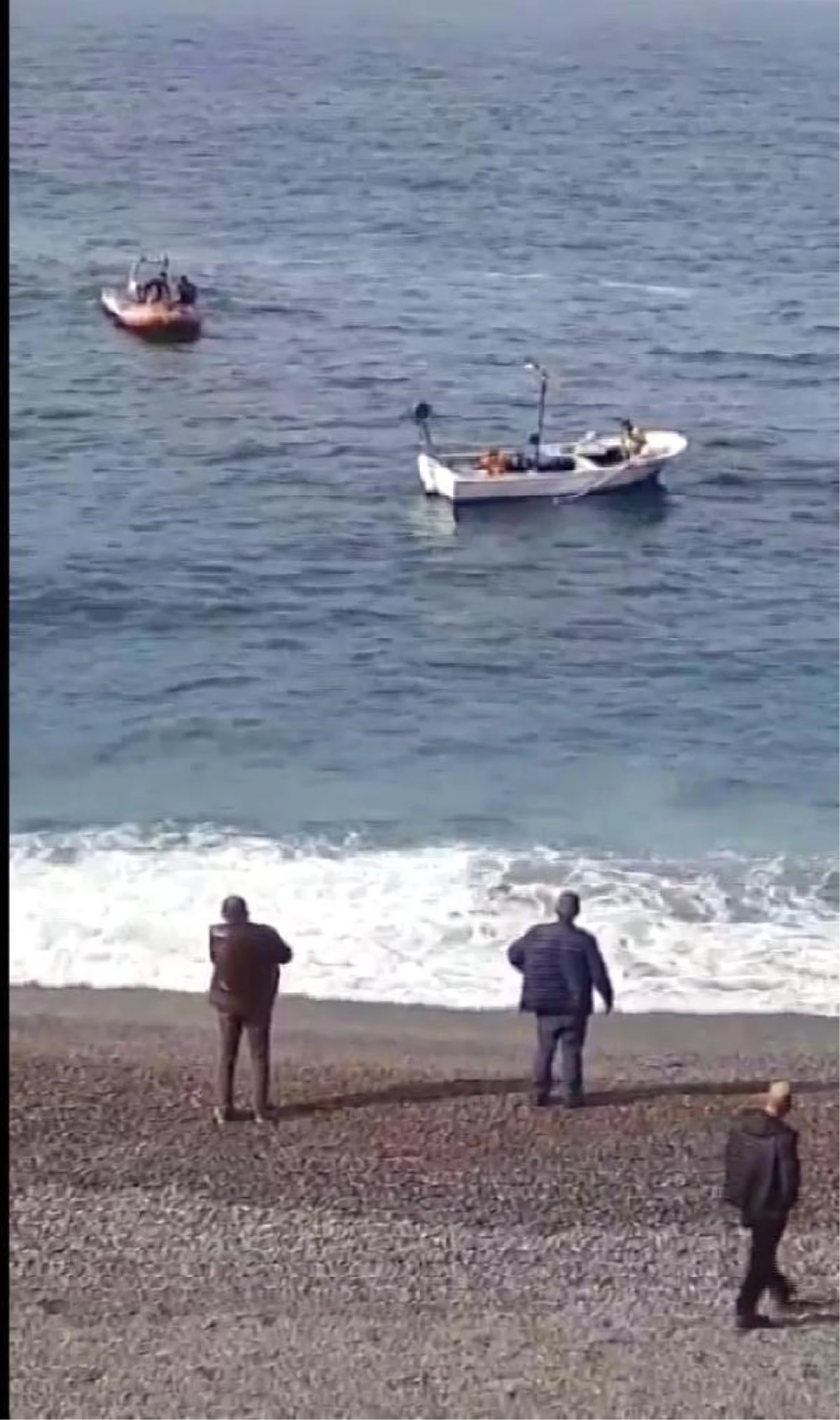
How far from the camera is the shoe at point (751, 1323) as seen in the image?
11148mm

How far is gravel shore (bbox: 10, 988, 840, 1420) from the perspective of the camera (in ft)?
35.0

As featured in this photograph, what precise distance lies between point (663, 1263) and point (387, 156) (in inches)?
2155

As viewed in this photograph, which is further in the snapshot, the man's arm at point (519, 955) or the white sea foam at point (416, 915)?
the white sea foam at point (416, 915)

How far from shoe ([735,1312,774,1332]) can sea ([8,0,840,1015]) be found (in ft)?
19.4

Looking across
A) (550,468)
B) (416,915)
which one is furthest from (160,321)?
(416,915)

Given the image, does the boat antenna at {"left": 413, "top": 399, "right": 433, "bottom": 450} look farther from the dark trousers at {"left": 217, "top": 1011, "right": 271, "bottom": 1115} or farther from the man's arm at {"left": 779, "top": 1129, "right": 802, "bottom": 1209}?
the man's arm at {"left": 779, "top": 1129, "right": 802, "bottom": 1209}

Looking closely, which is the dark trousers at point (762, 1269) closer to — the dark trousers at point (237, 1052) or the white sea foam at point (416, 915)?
the dark trousers at point (237, 1052)

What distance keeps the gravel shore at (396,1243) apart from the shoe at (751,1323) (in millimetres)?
64

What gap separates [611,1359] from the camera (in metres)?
10.9

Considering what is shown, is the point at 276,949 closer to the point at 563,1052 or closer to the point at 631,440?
the point at 563,1052

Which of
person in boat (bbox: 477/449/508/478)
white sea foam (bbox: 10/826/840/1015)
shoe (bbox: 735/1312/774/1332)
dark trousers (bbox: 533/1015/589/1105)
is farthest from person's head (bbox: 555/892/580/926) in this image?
person in boat (bbox: 477/449/508/478)

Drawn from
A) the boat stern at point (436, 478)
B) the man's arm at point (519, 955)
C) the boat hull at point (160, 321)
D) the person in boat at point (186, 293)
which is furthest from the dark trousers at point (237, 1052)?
the person in boat at point (186, 293)

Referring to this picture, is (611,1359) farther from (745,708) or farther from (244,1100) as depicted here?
(745,708)

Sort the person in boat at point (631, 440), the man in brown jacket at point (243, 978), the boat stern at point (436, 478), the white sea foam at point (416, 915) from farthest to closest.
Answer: the person in boat at point (631, 440) < the boat stern at point (436, 478) < the white sea foam at point (416, 915) < the man in brown jacket at point (243, 978)
